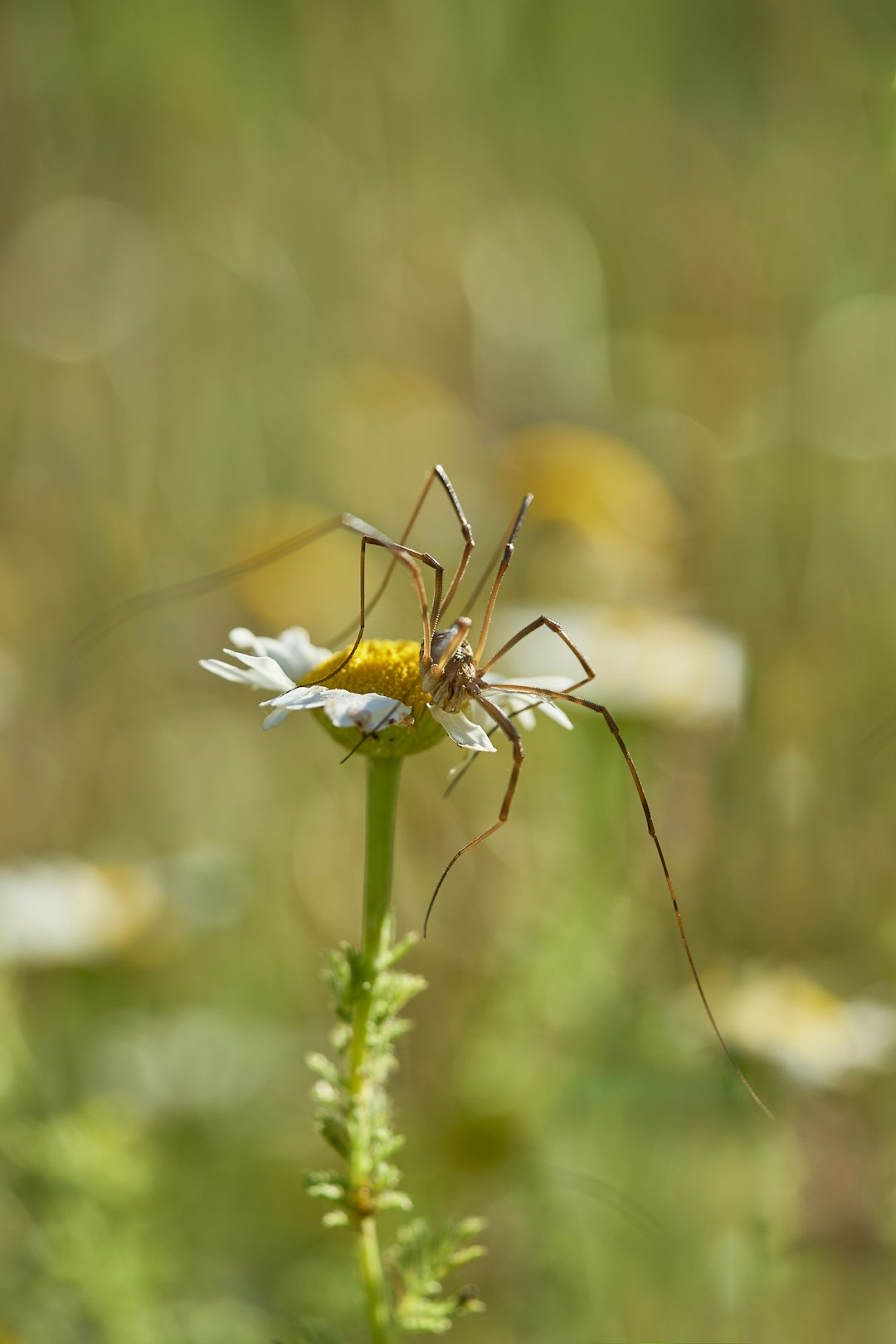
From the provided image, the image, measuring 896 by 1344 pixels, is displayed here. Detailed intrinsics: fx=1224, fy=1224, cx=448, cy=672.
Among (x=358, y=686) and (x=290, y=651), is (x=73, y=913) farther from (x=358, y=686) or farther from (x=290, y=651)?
(x=358, y=686)

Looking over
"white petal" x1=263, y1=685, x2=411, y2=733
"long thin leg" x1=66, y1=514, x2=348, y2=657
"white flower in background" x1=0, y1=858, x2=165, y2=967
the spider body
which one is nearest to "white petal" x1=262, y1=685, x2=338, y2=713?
"white petal" x1=263, y1=685, x2=411, y2=733

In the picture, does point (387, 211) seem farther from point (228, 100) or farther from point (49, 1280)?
point (49, 1280)

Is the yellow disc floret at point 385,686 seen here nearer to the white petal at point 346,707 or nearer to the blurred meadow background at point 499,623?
the white petal at point 346,707

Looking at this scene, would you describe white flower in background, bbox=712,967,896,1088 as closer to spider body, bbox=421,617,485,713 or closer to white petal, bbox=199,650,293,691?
spider body, bbox=421,617,485,713

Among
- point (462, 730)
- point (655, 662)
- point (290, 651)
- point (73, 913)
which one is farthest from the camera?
point (655, 662)

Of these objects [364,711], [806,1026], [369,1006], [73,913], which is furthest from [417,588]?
[73,913]

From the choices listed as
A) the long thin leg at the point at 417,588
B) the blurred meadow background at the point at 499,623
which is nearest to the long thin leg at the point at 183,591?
the blurred meadow background at the point at 499,623
